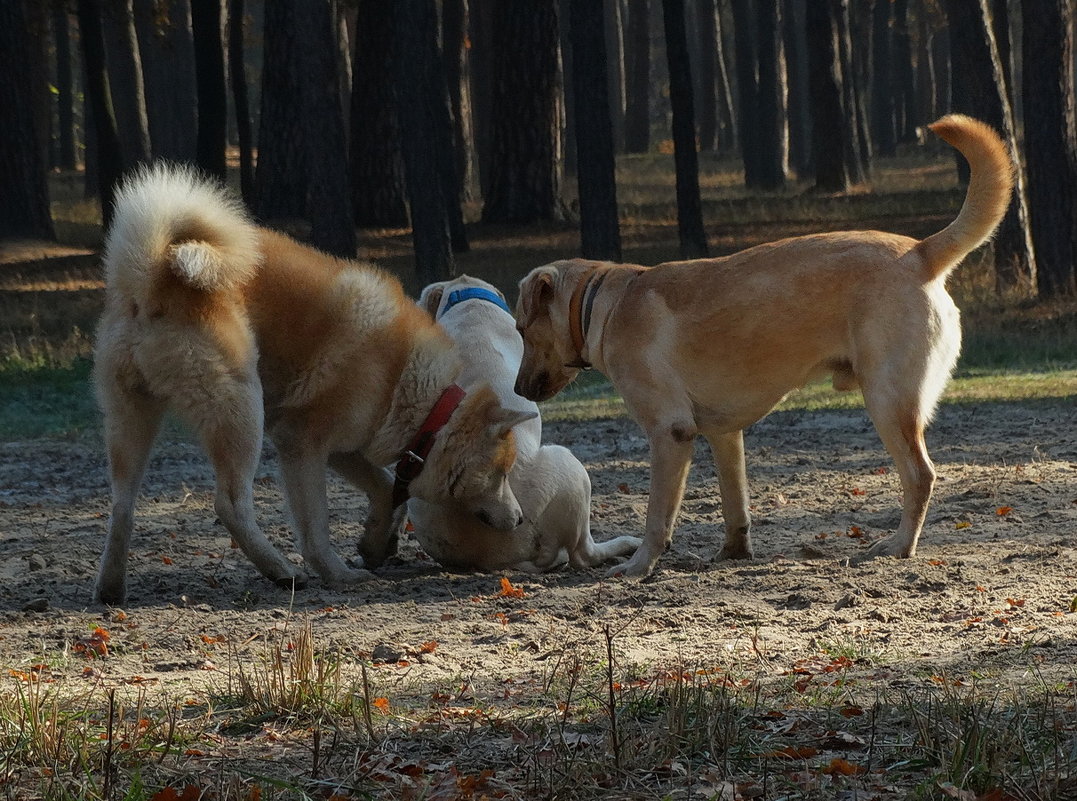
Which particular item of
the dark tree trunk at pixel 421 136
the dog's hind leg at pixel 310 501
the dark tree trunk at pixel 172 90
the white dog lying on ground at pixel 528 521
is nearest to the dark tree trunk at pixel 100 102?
the dark tree trunk at pixel 421 136

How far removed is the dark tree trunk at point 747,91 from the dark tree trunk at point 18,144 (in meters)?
18.7

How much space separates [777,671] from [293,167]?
19084 millimetres

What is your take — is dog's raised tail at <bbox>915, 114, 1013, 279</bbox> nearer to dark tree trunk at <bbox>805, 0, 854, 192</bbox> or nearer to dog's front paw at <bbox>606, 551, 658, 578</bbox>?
dog's front paw at <bbox>606, 551, 658, 578</bbox>

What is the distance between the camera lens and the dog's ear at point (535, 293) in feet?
22.5

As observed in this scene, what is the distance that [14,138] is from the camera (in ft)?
71.7

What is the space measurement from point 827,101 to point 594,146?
12372 millimetres

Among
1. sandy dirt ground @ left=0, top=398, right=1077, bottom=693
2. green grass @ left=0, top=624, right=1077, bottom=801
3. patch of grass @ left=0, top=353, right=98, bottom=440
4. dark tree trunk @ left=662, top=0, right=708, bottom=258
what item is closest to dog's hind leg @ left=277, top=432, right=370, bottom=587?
sandy dirt ground @ left=0, top=398, right=1077, bottom=693

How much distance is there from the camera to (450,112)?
74.5 feet

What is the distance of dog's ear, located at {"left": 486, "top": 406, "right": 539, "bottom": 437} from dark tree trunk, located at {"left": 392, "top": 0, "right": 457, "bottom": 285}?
447 inches

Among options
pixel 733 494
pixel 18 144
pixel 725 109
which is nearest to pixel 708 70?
pixel 725 109

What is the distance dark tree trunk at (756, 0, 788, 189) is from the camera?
34.2 meters

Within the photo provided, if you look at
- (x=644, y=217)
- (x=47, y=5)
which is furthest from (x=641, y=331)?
(x=644, y=217)

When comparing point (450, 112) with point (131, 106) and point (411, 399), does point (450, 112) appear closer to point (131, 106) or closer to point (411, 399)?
point (131, 106)

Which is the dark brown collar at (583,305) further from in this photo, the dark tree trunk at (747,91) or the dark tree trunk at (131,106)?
the dark tree trunk at (747,91)
